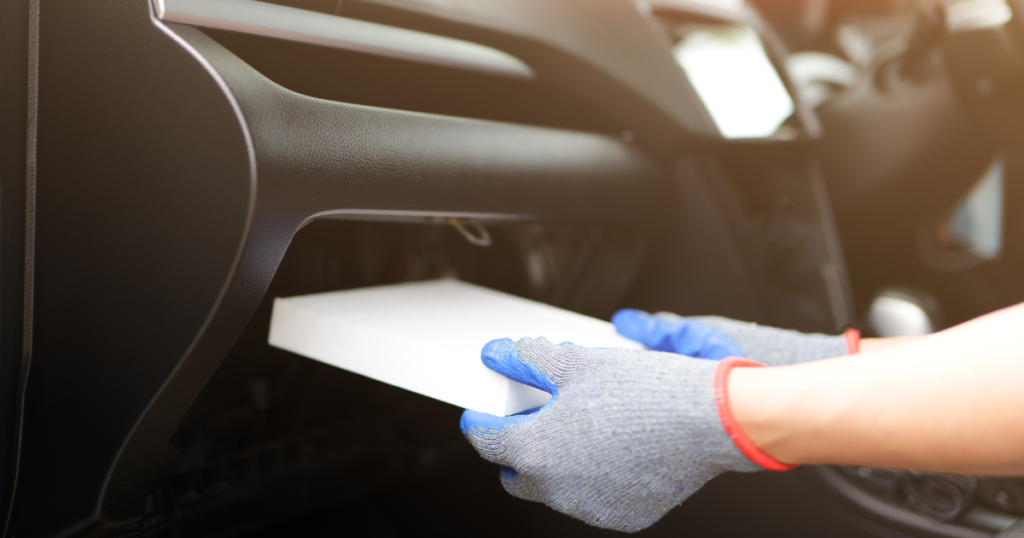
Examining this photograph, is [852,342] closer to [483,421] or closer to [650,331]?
[650,331]

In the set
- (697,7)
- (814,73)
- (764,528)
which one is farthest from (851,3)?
(764,528)

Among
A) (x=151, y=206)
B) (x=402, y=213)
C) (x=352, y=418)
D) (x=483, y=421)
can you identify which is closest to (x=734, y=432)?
(x=483, y=421)

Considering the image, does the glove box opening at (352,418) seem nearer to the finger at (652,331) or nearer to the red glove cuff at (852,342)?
the finger at (652,331)

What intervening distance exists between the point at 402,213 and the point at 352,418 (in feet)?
1.53

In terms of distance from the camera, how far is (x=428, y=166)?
54 centimetres

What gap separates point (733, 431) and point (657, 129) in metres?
0.47

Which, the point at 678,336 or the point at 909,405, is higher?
the point at 909,405

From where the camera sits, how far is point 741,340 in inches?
28.1

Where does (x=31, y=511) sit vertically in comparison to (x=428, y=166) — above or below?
below

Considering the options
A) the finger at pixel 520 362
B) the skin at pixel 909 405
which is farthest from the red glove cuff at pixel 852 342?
the finger at pixel 520 362

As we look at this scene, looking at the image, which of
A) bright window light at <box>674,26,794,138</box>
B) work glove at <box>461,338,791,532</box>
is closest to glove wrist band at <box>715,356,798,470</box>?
work glove at <box>461,338,791,532</box>

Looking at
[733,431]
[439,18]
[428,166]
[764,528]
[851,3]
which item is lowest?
[764,528]

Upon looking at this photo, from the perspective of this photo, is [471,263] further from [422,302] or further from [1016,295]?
[1016,295]

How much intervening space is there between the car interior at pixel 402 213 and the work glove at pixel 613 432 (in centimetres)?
17
